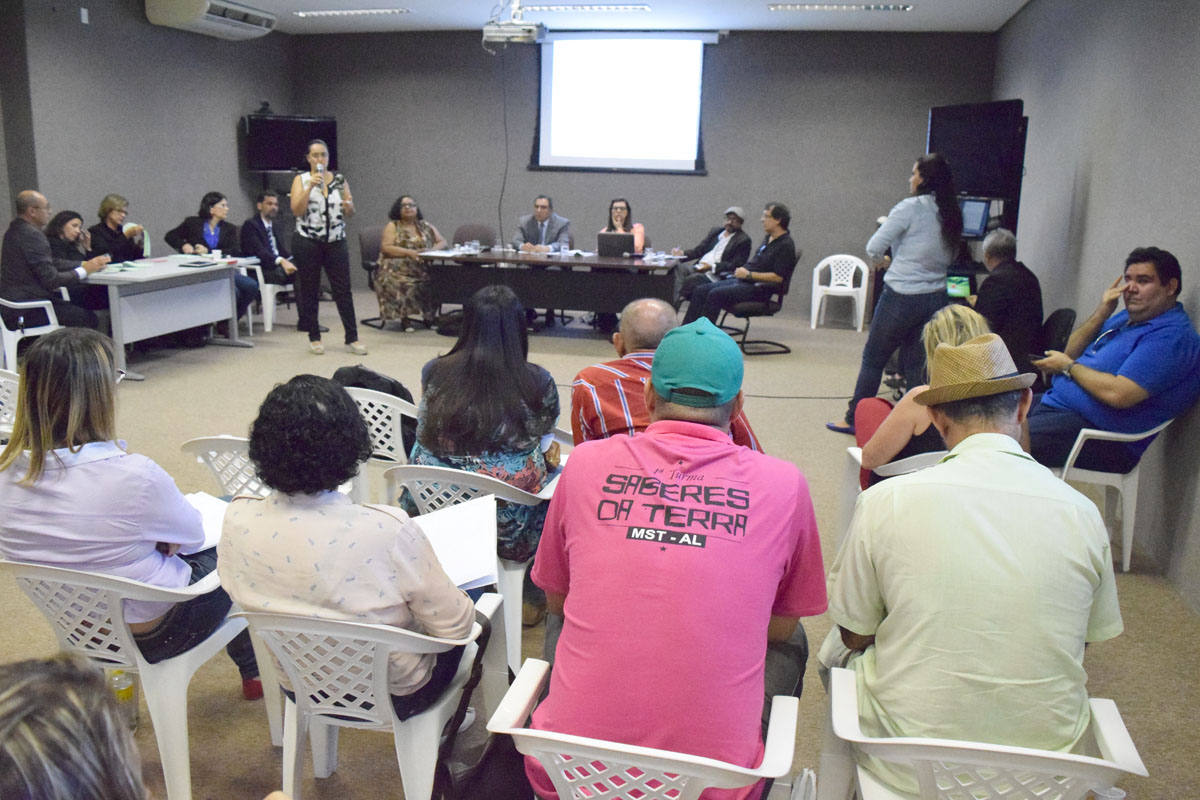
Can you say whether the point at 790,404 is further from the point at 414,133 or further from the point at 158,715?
the point at 414,133

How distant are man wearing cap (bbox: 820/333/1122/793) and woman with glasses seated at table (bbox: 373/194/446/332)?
251 inches

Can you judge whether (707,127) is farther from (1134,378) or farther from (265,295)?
(1134,378)

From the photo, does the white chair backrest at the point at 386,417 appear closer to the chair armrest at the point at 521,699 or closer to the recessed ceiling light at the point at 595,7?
the chair armrest at the point at 521,699

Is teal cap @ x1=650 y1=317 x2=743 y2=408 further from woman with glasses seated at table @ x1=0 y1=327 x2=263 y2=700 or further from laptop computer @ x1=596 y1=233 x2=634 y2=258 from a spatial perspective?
laptop computer @ x1=596 y1=233 x2=634 y2=258

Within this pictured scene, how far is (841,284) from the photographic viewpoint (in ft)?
28.6

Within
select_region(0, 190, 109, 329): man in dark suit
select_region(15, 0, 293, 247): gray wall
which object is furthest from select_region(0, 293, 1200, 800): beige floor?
select_region(15, 0, 293, 247): gray wall

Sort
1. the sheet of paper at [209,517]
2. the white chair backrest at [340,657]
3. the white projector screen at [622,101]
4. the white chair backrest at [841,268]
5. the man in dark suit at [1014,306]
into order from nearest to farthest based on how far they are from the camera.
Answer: the white chair backrest at [340,657] < the sheet of paper at [209,517] < the man in dark suit at [1014,306] < the white chair backrest at [841,268] < the white projector screen at [622,101]

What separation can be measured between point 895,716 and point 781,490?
396 millimetres

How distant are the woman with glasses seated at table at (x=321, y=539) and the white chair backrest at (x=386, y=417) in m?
1.33

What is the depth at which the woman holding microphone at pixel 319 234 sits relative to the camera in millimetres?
6137

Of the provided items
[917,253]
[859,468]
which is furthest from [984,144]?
[859,468]

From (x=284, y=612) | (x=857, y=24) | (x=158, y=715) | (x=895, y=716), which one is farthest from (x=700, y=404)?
(x=857, y=24)

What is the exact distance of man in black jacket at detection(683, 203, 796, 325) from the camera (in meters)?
6.81

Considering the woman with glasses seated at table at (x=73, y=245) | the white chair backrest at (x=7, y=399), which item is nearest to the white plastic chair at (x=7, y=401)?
the white chair backrest at (x=7, y=399)
